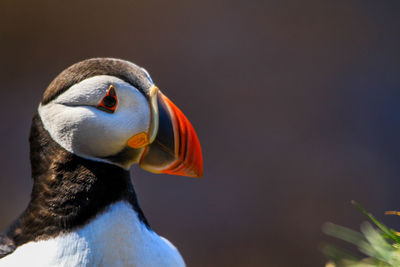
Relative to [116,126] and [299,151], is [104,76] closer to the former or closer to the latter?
[116,126]

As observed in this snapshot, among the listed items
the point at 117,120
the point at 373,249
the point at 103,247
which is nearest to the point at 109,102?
the point at 117,120

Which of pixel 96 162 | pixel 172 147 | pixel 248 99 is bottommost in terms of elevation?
pixel 96 162

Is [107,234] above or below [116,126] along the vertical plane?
below

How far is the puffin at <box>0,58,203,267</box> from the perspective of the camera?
5.01ft

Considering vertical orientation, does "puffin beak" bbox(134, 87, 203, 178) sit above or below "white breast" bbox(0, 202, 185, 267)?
above

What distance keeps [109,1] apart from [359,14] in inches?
81.7

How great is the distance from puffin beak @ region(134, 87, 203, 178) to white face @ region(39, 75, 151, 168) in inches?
1.4

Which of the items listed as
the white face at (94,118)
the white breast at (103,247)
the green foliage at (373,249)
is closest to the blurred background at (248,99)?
the white breast at (103,247)

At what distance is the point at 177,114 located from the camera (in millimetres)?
1623

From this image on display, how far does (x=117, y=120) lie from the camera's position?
155 centimetres

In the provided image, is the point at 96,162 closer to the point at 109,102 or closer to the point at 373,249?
the point at 109,102

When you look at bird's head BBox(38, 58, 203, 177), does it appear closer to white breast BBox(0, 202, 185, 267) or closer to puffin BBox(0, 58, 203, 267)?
puffin BBox(0, 58, 203, 267)

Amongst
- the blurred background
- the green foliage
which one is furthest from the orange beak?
the blurred background

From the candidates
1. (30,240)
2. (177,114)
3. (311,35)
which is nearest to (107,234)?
(30,240)
